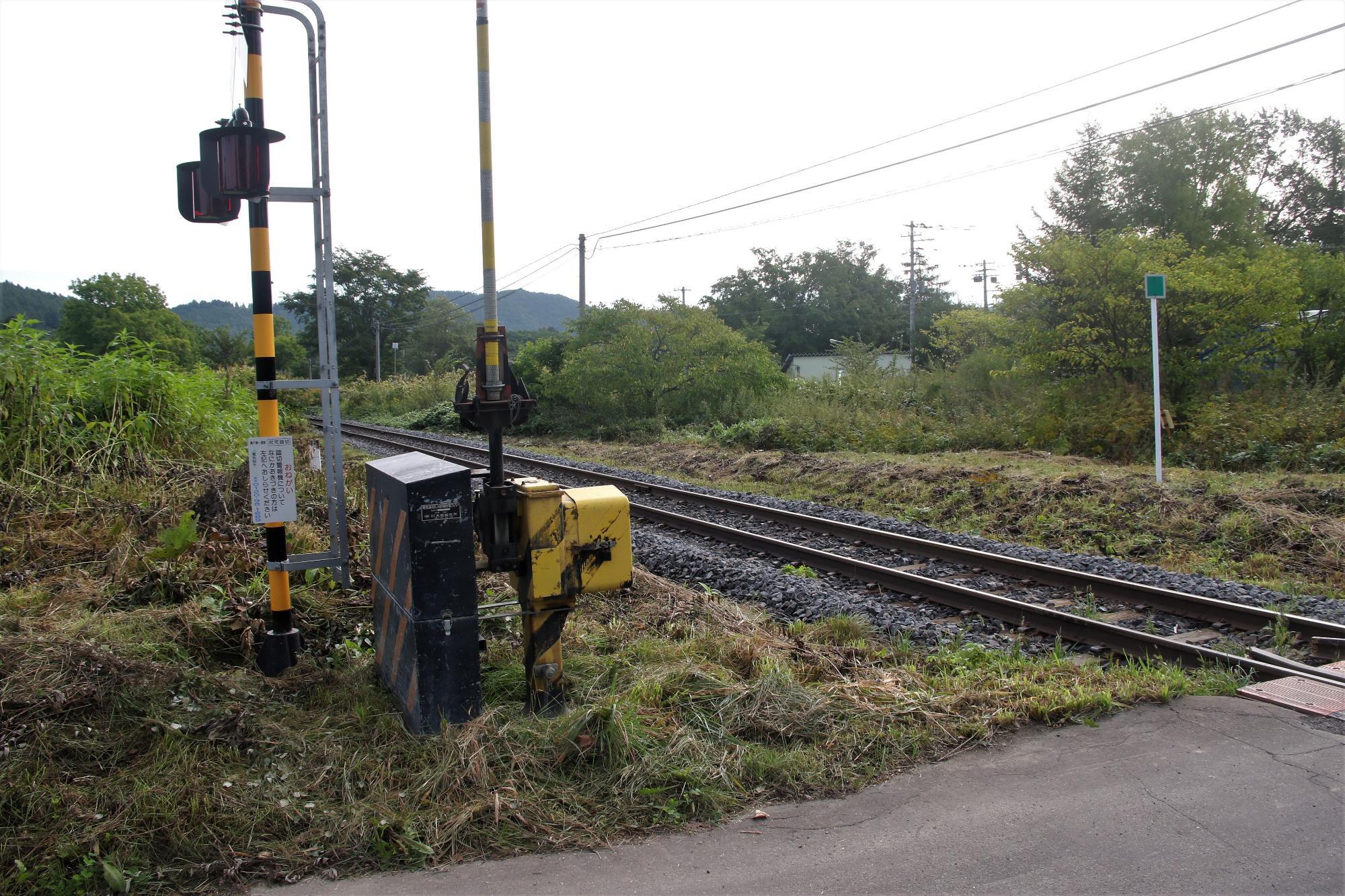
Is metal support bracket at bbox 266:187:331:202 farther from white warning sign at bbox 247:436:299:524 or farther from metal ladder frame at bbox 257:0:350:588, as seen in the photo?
white warning sign at bbox 247:436:299:524

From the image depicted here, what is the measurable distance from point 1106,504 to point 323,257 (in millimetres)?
9217

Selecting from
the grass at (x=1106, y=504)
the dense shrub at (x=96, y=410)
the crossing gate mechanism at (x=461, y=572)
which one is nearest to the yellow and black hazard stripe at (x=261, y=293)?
the crossing gate mechanism at (x=461, y=572)

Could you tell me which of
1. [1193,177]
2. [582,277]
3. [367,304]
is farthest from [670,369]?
[367,304]

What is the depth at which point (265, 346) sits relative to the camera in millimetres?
4312

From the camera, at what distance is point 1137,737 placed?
12.5ft

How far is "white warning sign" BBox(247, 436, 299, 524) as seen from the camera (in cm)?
425

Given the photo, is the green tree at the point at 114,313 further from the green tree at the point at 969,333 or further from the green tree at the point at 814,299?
the green tree at the point at 969,333

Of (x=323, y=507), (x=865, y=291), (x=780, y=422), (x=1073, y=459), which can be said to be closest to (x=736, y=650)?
(x=323, y=507)

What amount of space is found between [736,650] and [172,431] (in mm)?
6589

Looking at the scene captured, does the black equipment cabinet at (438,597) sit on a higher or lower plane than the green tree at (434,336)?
lower

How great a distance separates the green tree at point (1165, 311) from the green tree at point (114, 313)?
61095mm

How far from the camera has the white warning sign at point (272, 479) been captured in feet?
13.9

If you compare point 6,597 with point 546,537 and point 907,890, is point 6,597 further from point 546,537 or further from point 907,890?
point 907,890

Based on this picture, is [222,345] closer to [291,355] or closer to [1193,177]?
[291,355]
